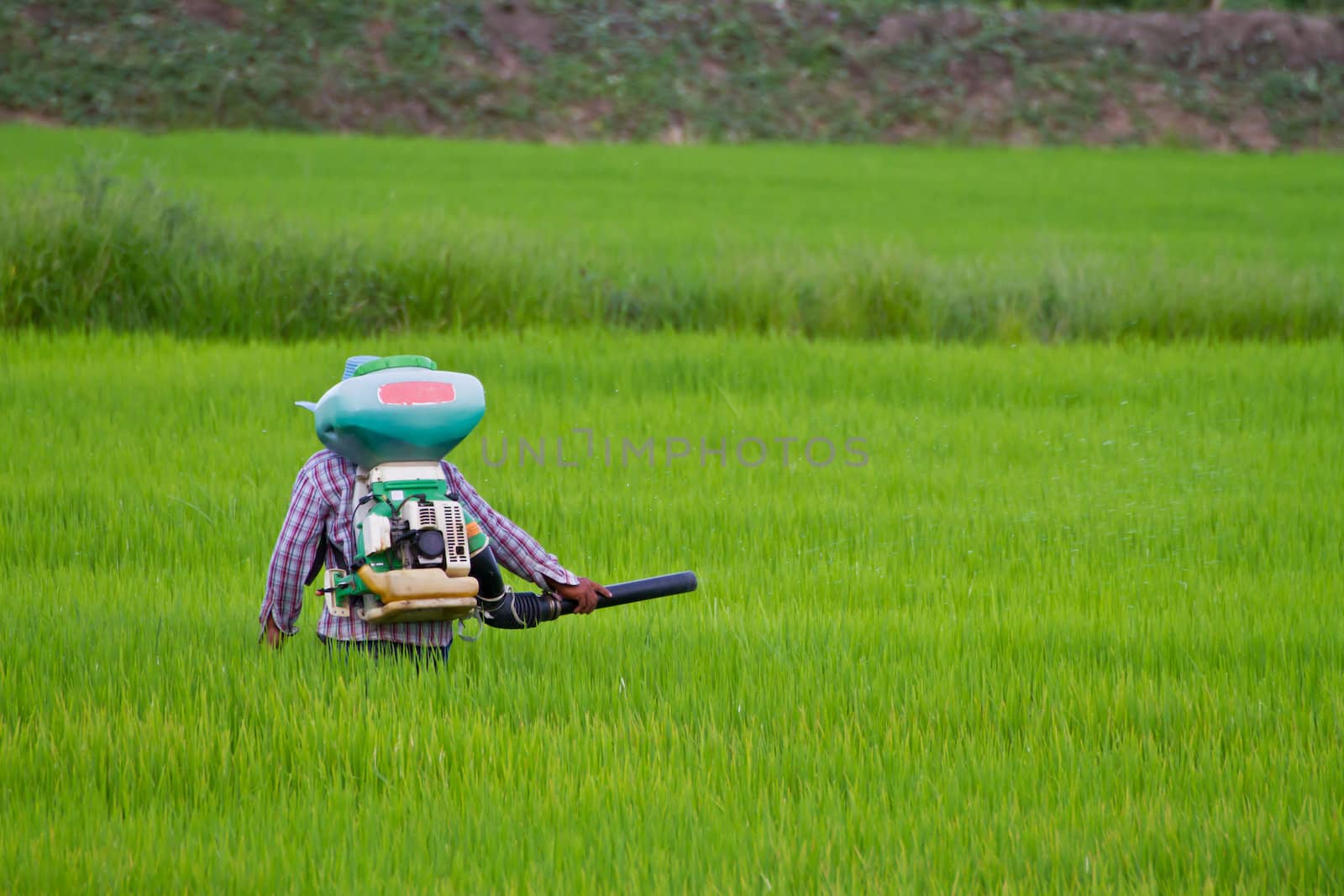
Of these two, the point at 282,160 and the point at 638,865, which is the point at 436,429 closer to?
the point at 638,865

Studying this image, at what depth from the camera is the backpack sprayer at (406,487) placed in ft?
8.86

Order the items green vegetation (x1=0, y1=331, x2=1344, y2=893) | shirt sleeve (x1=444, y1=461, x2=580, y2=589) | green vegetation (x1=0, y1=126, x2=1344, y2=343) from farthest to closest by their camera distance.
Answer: green vegetation (x1=0, y1=126, x2=1344, y2=343) < shirt sleeve (x1=444, y1=461, x2=580, y2=589) < green vegetation (x1=0, y1=331, x2=1344, y2=893)

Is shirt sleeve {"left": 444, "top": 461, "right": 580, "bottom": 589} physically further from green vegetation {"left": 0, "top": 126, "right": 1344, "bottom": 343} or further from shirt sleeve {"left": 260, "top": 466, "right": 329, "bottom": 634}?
green vegetation {"left": 0, "top": 126, "right": 1344, "bottom": 343}

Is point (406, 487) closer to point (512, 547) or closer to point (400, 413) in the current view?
point (400, 413)

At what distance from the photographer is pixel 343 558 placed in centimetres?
301

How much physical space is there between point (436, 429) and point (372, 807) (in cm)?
76

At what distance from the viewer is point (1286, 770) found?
2711mm

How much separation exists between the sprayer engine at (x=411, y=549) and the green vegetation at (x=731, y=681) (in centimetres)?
27

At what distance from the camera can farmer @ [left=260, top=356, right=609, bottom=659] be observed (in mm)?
2955

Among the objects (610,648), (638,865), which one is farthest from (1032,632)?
(638,865)

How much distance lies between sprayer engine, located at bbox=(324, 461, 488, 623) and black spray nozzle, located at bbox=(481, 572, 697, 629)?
170mm

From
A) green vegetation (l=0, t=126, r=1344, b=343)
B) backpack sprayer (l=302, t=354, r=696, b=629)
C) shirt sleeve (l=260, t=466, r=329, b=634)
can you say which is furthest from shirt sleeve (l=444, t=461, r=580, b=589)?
green vegetation (l=0, t=126, r=1344, b=343)

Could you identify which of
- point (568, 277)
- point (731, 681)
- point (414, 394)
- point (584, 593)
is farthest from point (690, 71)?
point (414, 394)

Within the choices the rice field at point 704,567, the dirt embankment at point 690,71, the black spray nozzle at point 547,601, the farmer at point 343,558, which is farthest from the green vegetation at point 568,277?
the dirt embankment at point 690,71
